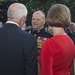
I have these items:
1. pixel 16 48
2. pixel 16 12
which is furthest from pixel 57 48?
pixel 16 12

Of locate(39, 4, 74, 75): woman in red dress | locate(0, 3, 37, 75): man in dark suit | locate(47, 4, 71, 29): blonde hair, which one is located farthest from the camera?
locate(0, 3, 37, 75): man in dark suit

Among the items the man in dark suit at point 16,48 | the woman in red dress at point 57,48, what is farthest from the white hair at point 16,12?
the woman in red dress at point 57,48

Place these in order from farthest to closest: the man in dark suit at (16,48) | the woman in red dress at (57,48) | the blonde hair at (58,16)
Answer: the man in dark suit at (16,48) < the blonde hair at (58,16) < the woman in red dress at (57,48)

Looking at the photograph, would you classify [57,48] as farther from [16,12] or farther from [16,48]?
[16,12]

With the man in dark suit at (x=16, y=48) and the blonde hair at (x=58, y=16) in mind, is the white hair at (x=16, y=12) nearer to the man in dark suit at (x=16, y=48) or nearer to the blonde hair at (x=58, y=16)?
the man in dark suit at (x=16, y=48)

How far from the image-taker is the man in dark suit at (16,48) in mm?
3684

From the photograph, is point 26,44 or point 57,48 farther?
point 26,44

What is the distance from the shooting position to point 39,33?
5.42 metres

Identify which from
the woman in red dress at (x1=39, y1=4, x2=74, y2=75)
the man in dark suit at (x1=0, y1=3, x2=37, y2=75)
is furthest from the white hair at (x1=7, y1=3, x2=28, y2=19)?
the woman in red dress at (x1=39, y1=4, x2=74, y2=75)

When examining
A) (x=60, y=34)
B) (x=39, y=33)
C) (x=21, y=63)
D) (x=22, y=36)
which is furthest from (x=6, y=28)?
(x=39, y=33)

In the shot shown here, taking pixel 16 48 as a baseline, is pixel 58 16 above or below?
above

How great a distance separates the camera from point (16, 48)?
Answer: 3686 mm

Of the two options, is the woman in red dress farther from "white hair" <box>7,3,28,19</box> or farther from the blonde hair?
"white hair" <box>7,3,28,19</box>

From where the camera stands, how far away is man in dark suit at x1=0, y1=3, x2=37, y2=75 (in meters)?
3.68
